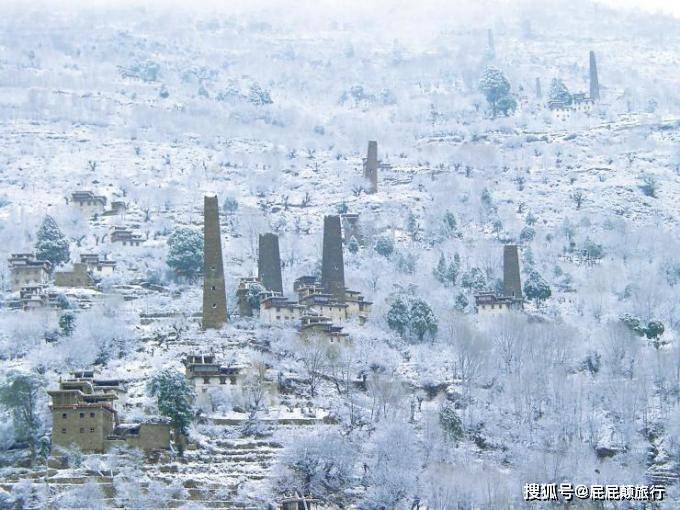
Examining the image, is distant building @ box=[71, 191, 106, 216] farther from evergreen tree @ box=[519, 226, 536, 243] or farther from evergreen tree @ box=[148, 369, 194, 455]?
evergreen tree @ box=[148, 369, 194, 455]

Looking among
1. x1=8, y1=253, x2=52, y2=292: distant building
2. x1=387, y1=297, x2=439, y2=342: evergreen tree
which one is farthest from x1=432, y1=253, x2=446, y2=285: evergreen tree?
Answer: x1=8, y1=253, x2=52, y2=292: distant building

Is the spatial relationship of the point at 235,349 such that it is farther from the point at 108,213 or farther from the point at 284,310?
the point at 108,213

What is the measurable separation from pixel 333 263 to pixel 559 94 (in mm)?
68839

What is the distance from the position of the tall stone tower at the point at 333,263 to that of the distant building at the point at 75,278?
15554mm

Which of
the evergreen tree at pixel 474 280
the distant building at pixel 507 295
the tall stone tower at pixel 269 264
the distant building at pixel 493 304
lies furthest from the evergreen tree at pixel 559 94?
the tall stone tower at pixel 269 264

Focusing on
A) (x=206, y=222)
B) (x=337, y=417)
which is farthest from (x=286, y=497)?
(x=206, y=222)

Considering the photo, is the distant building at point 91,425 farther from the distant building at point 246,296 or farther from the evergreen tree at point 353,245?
the evergreen tree at point 353,245

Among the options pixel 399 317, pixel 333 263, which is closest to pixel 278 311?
pixel 399 317

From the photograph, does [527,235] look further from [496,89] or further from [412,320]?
[496,89]

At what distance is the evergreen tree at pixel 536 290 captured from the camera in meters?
134

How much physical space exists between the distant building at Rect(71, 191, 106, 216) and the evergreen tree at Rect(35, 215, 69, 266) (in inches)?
653

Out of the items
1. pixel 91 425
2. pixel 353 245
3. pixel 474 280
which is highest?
pixel 353 245

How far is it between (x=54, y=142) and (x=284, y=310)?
58504 millimetres

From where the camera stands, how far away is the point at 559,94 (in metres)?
192
